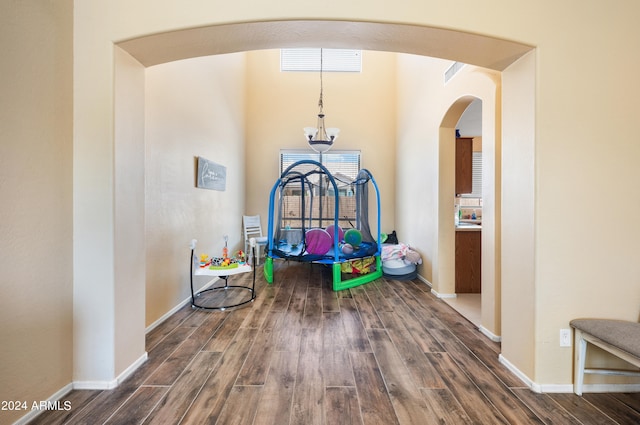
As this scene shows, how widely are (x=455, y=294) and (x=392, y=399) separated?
2264mm

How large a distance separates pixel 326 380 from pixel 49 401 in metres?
1.60

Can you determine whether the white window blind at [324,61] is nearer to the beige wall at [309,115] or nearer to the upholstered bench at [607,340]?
the beige wall at [309,115]

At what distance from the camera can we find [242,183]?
562cm

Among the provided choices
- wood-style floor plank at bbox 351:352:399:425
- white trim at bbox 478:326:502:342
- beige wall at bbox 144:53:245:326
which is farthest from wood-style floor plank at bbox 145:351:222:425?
white trim at bbox 478:326:502:342

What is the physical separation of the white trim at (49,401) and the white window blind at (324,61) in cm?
611

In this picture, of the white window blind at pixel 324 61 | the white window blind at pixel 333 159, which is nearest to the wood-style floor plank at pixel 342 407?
the white window blind at pixel 333 159

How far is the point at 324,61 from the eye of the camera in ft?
19.4

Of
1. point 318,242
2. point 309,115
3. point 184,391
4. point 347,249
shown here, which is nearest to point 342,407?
point 184,391

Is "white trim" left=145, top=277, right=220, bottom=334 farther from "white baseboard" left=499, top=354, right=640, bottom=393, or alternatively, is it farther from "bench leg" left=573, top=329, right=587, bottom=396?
"bench leg" left=573, top=329, right=587, bottom=396

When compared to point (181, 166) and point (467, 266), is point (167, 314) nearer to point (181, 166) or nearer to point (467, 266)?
point (181, 166)

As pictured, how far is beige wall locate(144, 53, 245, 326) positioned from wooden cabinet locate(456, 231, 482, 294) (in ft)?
11.4

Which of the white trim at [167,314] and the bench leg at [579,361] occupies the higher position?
the bench leg at [579,361]

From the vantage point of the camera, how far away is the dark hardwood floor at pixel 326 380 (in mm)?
1472

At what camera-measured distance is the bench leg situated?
1.63 meters
